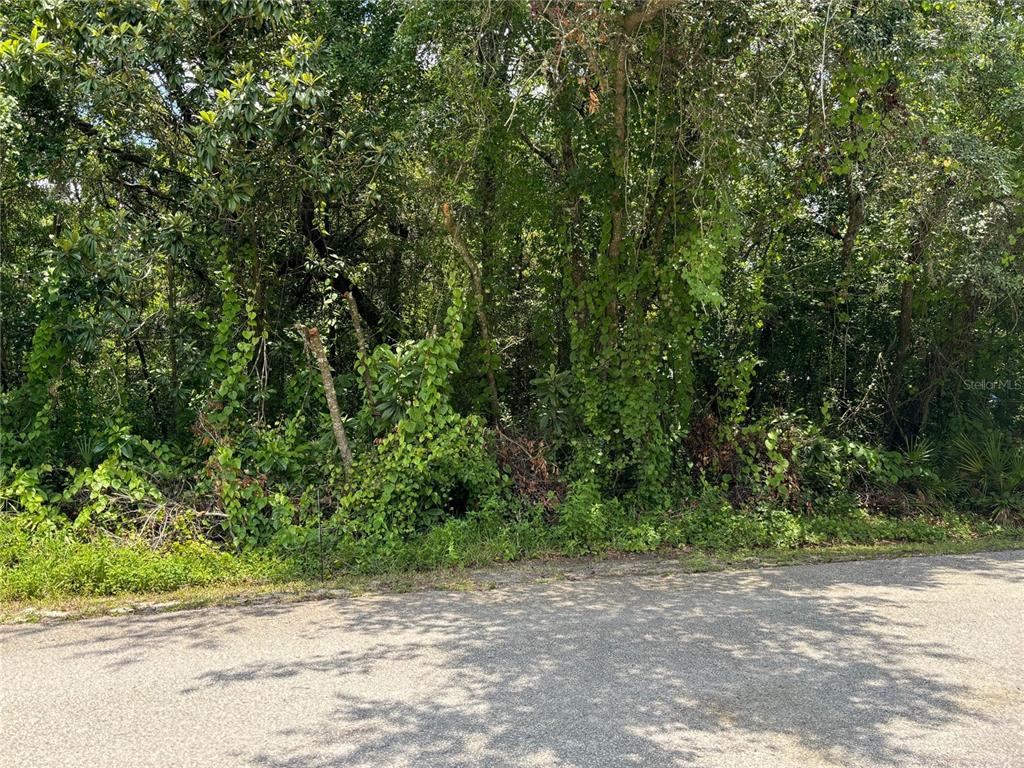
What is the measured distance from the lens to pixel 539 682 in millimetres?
4816

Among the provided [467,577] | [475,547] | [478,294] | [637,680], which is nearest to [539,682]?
[637,680]

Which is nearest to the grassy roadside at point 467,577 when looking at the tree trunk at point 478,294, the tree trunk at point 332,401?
the tree trunk at point 332,401

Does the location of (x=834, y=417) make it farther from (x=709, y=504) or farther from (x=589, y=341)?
(x=589, y=341)

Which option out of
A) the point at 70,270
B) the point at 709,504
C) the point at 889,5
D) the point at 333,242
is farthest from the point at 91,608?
the point at 889,5

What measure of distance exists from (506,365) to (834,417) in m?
4.46

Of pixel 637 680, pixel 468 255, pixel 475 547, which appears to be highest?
pixel 468 255

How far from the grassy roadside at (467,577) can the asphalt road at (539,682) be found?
0.29 m

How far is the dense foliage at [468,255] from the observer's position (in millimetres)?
8188

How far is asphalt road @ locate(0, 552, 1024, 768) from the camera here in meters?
3.96

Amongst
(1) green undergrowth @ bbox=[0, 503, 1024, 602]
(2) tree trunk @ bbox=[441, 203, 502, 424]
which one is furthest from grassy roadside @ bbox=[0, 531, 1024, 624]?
(2) tree trunk @ bbox=[441, 203, 502, 424]

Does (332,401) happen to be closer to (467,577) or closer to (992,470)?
(467,577)

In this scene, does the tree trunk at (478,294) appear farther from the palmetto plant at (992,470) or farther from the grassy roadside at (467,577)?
the palmetto plant at (992,470)

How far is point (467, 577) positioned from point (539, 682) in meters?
2.66

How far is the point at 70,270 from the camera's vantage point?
8383mm
